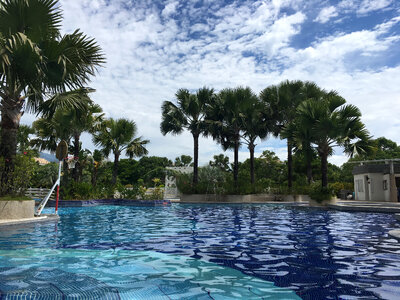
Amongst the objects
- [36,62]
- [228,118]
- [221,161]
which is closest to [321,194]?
[228,118]

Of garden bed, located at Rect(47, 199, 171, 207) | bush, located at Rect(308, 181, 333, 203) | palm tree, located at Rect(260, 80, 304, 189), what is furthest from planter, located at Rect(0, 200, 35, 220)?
palm tree, located at Rect(260, 80, 304, 189)

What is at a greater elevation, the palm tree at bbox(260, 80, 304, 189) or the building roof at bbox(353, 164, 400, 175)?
the palm tree at bbox(260, 80, 304, 189)

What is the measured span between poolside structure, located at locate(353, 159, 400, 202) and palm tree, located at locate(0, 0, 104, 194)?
19059mm

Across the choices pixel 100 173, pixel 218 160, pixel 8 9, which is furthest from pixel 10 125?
pixel 218 160

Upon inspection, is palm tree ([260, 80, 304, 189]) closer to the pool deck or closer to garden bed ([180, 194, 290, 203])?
garden bed ([180, 194, 290, 203])

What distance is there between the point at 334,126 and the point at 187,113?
11335 millimetres

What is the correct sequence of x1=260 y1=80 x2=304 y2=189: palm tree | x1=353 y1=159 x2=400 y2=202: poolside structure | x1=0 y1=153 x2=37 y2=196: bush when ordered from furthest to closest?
x1=260 y1=80 x2=304 y2=189: palm tree
x1=353 y1=159 x2=400 y2=202: poolside structure
x1=0 y1=153 x2=37 y2=196: bush

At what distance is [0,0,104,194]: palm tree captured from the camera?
25.9 ft

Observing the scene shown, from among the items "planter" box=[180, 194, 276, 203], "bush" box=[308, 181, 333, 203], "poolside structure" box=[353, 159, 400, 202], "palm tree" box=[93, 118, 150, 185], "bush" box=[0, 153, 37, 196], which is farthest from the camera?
"planter" box=[180, 194, 276, 203]

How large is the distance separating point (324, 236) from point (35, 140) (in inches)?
775

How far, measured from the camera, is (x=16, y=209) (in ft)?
28.0

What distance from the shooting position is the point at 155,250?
5359mm

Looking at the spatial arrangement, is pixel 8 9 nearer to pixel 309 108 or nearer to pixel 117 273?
pixel 117 273

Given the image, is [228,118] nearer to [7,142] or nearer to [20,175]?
[20,175]
